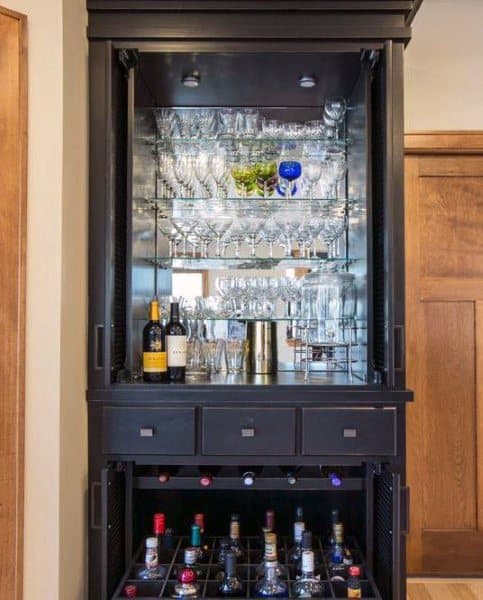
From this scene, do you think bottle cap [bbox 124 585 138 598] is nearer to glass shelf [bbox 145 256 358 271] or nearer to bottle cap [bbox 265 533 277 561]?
bottle cap [bbox 265 533 277 561]

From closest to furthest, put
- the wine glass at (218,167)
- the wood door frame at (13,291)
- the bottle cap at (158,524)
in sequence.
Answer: the wood door frame at (13,291) < the bottle cap at (158,524) < the wine glass at (218,167)

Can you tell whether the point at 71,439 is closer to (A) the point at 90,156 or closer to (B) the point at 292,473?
(B) the point at 292,473

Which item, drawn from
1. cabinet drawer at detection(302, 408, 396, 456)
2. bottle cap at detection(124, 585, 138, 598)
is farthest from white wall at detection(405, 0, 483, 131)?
bottle cap at detection(124, 585, 138, 598)

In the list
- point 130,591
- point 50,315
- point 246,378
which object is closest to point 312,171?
point 246,378

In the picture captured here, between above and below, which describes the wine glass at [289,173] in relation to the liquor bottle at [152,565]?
above

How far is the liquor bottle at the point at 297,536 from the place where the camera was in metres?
1.88

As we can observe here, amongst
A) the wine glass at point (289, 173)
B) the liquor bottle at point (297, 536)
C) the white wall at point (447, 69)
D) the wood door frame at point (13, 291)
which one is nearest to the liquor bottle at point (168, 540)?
the liquor bottle at point (297, 536)

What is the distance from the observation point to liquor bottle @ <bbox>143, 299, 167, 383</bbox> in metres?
1.81

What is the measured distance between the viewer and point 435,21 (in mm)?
2520

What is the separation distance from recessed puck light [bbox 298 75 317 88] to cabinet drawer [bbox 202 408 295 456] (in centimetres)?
122

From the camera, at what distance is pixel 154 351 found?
1.81m

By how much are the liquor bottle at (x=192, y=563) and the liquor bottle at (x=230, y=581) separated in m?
0.11

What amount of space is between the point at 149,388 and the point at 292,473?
1.97ft

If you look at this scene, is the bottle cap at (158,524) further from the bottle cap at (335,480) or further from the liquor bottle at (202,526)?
the bottle cap at (335,480)
